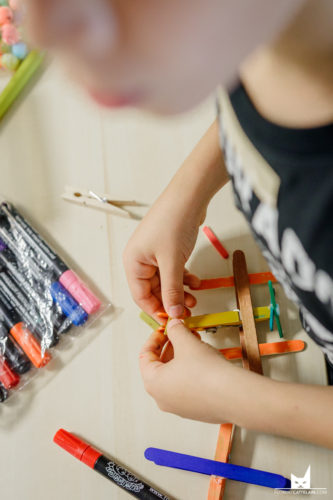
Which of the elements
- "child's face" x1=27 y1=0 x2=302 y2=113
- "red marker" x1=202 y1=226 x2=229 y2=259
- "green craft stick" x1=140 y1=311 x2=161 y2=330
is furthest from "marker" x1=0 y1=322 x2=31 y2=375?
"child's face" x1=27 y1=0 x2=302 y2=113

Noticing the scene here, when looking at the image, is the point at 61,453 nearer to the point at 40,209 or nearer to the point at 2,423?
the point at 2,423

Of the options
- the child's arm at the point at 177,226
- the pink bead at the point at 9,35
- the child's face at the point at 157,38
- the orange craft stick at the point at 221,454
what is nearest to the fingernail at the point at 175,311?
the child's arm at the point at 177,226

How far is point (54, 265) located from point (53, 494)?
219 millimetres

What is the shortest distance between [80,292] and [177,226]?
127mm

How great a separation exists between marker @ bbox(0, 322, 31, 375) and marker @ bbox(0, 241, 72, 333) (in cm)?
4

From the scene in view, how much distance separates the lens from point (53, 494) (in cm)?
40

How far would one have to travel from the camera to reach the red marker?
0.47m

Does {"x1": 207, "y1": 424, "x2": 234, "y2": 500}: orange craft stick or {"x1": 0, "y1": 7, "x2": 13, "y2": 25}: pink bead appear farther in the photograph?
{"x1": 0, "y1": 7, "x2": 13, "y2": 25}: pink bead

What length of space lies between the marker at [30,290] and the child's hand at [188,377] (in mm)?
107

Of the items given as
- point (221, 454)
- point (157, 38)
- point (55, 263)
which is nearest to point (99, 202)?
point (55, 263)

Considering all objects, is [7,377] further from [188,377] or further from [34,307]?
[188,377]

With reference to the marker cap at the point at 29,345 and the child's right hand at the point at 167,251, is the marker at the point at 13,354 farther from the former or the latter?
the child's right hand at the point at 167,251

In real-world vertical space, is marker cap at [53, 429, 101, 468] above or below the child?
below

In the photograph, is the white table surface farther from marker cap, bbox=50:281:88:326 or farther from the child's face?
the child's face
